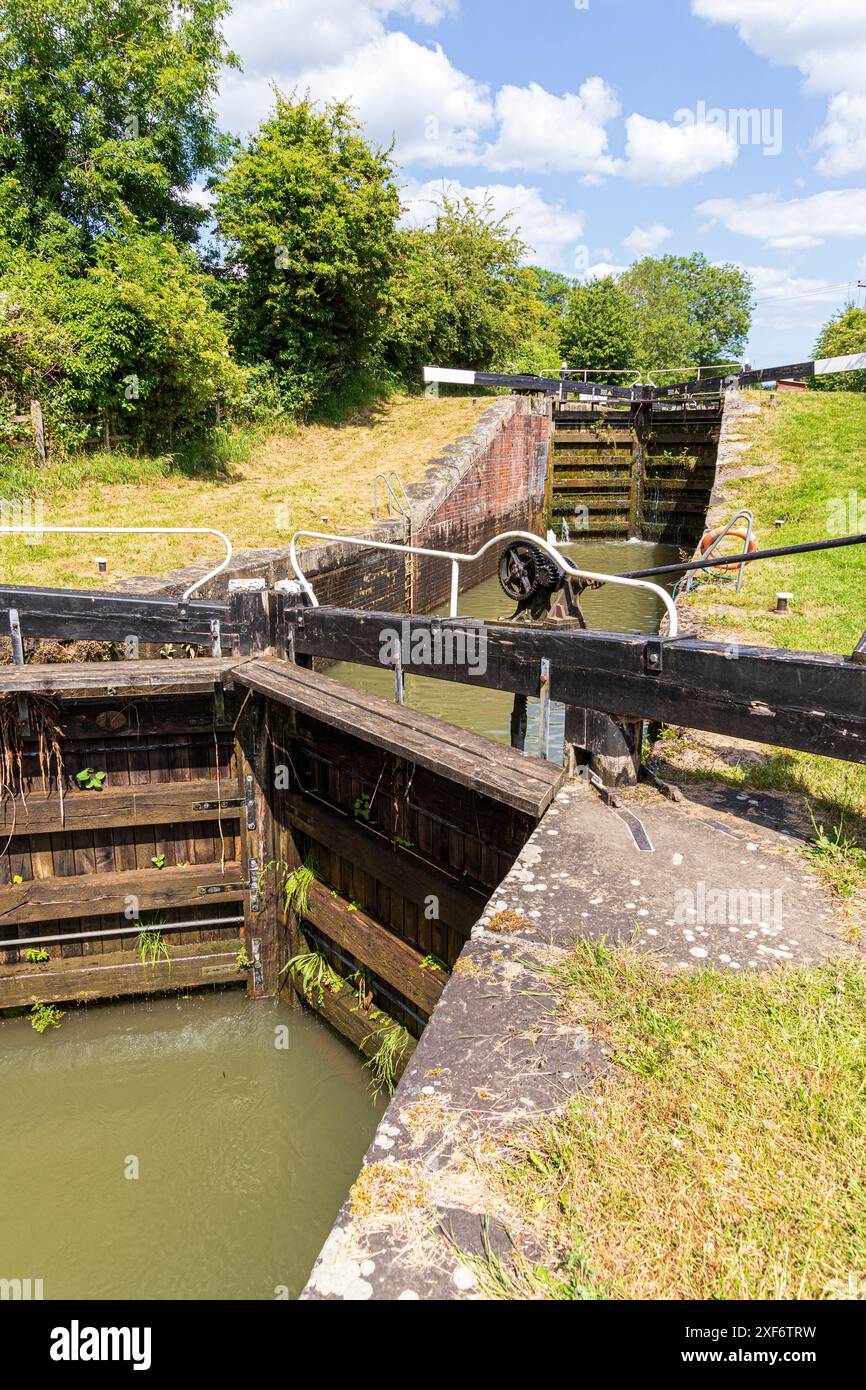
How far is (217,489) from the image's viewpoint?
13250mm

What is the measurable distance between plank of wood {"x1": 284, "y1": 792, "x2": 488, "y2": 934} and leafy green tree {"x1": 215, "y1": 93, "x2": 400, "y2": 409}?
15006 millimetres

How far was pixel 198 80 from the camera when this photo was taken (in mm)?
16469

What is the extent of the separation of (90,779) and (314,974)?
72.8 inches

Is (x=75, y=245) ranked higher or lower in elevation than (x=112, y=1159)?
higher

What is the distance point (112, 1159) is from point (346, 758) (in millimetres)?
2417

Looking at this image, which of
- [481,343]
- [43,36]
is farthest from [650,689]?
[481,343]

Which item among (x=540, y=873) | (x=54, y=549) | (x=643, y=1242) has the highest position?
(x=54, y=549)

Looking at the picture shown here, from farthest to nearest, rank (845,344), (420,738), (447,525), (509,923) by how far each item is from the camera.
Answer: (845,344) → (447,525) → (420,738) → (509,923)

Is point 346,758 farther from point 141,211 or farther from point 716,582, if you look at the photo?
point 141,211

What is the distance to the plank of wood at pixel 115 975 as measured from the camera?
16.8 ft

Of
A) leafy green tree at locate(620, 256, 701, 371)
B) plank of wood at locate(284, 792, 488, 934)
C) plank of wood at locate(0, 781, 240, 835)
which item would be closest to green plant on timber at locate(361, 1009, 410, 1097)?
plank of wood at locate(284, 792, 488, 934)

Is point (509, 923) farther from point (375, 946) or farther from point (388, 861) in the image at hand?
point (375, 946)

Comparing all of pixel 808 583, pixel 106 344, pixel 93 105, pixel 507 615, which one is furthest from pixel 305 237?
pixel 808 583

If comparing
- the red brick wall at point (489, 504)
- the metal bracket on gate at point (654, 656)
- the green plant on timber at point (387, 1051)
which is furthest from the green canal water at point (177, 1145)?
the red brick wall at point (489, 504)
